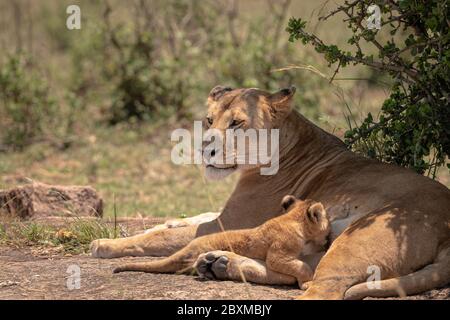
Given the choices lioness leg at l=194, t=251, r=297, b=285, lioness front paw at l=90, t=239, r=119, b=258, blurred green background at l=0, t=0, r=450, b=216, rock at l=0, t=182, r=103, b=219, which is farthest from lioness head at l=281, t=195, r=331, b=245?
blurred green background at l=0, t=0, r=450, b=216

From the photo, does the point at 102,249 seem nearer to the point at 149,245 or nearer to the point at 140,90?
the point at 149,245

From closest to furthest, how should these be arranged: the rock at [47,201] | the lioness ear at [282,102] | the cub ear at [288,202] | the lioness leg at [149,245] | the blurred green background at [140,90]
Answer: the cub ear at [288,202] < the lioness leg at [149,245] < the lioness ear at [282,102] < the rock at [47,201] < the blurred green background at [140,90]

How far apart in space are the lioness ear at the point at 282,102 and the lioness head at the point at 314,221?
4.08 ft

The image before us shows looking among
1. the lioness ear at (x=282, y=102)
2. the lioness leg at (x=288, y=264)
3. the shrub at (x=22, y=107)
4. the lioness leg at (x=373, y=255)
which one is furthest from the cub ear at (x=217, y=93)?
the shrub at (x=22, y=107)

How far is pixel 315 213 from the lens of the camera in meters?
5.56

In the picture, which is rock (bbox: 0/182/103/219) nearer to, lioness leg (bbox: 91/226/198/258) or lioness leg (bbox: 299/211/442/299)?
lioness leg (bbox: 91/226/198/258)

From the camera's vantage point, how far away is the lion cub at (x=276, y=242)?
5523 mm

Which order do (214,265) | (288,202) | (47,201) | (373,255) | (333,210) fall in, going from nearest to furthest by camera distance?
(373,255) → (214,265) → (288,202) → (333,210) → (47,201)

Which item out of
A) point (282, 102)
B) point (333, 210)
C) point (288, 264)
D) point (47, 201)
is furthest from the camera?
point (47, 201)

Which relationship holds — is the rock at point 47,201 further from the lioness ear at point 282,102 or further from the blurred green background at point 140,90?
the blurred green background at point 140,90

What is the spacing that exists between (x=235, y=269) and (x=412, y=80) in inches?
96.5

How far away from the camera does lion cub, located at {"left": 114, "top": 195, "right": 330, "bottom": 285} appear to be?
552 centimetres

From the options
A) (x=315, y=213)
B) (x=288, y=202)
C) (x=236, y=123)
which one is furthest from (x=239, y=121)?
(x=315, y=213)
